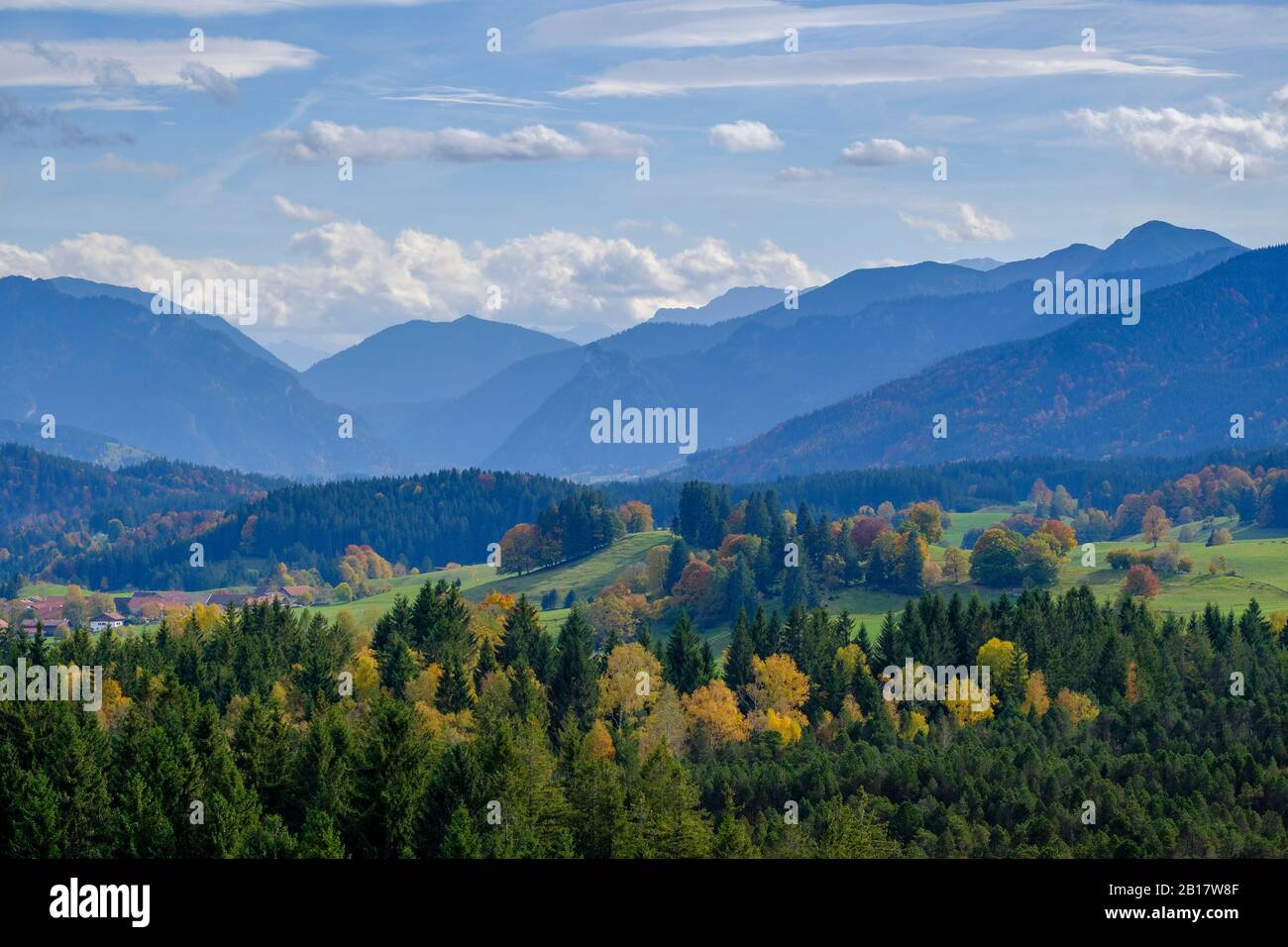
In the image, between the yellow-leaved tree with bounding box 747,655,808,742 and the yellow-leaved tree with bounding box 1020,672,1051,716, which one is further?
the yellow-leaved tree with bounding box 1020,672,1051,716

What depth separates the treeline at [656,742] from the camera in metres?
73.9

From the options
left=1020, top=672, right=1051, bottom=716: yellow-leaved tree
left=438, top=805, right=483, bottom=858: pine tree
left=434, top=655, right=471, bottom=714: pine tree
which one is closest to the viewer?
left=438, top=805, right=483, bottom=858: pine tree

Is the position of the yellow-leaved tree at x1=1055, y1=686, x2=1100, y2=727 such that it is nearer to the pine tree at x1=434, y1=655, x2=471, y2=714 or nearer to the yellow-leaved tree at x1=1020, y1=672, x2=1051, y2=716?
the yellow-leaved tree at x1=1020, y1=672, x2=1051, y2=716

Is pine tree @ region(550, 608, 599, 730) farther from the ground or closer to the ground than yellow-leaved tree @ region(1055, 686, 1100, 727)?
farther from the ground

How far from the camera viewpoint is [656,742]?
120m

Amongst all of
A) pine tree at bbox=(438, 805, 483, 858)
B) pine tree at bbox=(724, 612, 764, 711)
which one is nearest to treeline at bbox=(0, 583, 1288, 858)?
pine tree at bbox=(438, 805, 483, 858)

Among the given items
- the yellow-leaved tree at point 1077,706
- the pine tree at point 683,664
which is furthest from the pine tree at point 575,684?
the yellow-leaved tree at point 1077,706

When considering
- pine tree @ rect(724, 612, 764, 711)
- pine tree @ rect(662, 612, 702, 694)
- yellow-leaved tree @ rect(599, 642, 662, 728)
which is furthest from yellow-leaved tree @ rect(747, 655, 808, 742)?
yellow-leaved tree @ rect(599, 642, 662, 728)

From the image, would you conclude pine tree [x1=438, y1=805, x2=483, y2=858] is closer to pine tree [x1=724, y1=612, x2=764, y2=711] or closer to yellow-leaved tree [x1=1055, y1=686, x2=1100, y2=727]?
yellow-leaved tree [x1=1055, y1=686, x2=1100, y2=727]

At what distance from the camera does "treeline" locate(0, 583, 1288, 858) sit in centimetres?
7394

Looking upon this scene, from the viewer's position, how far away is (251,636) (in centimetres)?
13950

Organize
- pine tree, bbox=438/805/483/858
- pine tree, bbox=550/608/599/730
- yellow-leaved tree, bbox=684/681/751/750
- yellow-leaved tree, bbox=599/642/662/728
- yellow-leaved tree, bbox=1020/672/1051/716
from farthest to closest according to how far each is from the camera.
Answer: yellow-leaved tree, bbox=599/642/662/728 → yellow-leaved tree, bbox=1020/672/1051/716 → pine tree, bbox=550/608/599/730 → yellow-leaved tree, bbox=684/681/751/750 → pine tree, bbox=438/805/483/858
